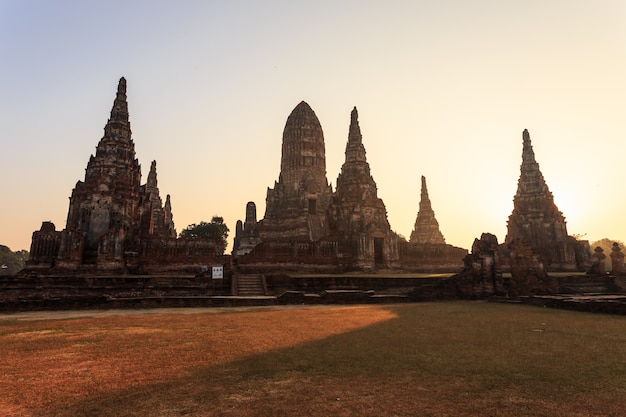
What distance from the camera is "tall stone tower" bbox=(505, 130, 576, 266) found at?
34.9m

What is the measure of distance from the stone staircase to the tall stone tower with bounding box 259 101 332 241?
54.7 ft

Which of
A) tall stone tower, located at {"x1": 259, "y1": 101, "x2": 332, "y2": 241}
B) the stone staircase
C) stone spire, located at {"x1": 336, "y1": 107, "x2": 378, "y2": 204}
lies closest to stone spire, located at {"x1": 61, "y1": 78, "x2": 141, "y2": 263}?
the stone staircase

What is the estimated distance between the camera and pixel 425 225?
48875mm

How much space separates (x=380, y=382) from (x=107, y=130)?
30483 millimetres

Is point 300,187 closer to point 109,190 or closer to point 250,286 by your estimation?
point 109,190

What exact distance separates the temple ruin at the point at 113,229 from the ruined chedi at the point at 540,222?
1120 inches

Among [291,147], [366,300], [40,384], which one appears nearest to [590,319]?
[366,300]

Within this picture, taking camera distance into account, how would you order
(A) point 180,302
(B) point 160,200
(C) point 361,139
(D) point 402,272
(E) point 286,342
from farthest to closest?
1. (B) point 160,200
2. (C) point 361,139
3. (D) point 402,272
4. (A) point 180,302
5. (E) point 286,342

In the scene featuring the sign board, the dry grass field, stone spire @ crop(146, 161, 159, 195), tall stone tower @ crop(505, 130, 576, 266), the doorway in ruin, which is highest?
stone spire @ crop(146, 161, 159, 195)

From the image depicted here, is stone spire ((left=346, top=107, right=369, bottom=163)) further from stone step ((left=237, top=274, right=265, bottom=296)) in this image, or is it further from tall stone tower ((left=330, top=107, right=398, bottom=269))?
stone step ((left=237, top=274, right=265, bottom=296))

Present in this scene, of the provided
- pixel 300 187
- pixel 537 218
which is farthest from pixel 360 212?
pixel 537 218

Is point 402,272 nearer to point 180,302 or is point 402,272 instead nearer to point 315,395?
point 180,302

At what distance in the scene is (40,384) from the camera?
5078 mm

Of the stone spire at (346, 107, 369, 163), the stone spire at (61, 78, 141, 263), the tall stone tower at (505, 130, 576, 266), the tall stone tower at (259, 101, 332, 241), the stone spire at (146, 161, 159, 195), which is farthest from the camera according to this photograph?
the stone spire at (146, 161, 159, 195)
